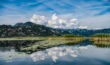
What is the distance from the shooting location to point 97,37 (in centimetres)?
8000

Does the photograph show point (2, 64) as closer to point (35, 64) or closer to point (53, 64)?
point (35, 64)

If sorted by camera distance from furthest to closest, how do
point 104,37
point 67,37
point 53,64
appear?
point 67,37 < point 104,37 < point 53,64

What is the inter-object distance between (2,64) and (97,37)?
7106cm

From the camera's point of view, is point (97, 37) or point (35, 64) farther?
point (97, 37)

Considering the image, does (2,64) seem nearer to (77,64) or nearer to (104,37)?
(77,64)

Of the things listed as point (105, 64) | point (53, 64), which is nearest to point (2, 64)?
point (53, 64)

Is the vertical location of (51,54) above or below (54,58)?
below

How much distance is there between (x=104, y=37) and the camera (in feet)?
249

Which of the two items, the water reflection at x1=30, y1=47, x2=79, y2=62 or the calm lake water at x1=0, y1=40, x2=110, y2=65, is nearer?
the calm lake water at x1=0, y1=40, x2=110, y2=65

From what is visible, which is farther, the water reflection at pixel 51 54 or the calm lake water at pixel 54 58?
the water reflection at pixel 51 54

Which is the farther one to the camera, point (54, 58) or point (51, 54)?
point (51, 54)

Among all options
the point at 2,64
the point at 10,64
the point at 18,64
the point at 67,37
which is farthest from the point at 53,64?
the point at 67,37

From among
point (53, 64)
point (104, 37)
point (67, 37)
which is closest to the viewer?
point (53, 64)

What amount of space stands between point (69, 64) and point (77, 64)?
1.15 metres
